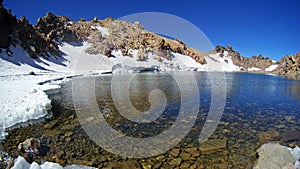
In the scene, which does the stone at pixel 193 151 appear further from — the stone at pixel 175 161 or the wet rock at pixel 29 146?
the wet rock at pixel 29 146

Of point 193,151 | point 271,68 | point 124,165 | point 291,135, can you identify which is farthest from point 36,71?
point 271,68

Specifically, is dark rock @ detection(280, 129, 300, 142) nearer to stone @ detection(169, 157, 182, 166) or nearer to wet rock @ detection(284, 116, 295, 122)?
wet rock @ detection(284, 116, 295, 122)

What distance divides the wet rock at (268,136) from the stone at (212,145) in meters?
1.25

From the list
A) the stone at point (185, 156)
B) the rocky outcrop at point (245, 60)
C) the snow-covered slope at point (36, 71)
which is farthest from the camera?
the rocky outcrop at point (245, 60)

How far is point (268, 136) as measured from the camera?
5988 millimetres

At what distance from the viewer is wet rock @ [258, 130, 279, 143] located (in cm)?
572

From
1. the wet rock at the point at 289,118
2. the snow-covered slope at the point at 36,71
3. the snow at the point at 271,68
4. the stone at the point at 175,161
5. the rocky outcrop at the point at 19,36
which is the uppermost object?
the rocky outcrop at the point at 19,36

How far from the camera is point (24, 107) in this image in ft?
22.3

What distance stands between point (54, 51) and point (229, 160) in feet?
137

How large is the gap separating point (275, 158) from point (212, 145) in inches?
65.7

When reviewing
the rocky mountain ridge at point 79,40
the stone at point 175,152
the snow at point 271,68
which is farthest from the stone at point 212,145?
the snow at point 271,68

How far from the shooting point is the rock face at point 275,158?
12.0 feet

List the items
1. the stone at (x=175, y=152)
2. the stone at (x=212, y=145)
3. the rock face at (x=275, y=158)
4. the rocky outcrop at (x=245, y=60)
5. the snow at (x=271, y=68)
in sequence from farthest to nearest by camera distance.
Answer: the rocky outcrop at (x=245, y=60) < the snow at (x=271, y=68) < the stone at (x=212, y=145) < the stone at (x=175, y=152) < the rock face at (x=275, y=158)

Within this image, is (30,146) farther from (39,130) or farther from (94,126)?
(94,126)
